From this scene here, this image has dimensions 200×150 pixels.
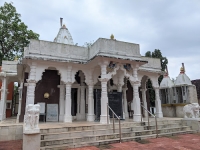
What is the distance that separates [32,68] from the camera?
9.28 metres

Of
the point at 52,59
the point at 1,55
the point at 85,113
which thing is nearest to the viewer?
the point at 52,59

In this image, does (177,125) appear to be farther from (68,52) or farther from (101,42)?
(68,52)

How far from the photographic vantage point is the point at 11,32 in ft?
73.6

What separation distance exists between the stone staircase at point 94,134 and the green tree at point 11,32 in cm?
1900

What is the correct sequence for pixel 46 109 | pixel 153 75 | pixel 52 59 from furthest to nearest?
1. pixel 153 75
2. pixel 46 109
3. pixel 52 59

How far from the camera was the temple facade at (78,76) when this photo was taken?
922 cm

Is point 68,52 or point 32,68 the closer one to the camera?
point 32,68

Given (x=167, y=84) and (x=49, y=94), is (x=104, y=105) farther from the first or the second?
(x=167, y=84)

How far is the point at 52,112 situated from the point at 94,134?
4.82 metres

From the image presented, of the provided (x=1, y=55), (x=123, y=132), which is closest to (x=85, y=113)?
(x=123, y=132)

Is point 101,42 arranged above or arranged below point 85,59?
above

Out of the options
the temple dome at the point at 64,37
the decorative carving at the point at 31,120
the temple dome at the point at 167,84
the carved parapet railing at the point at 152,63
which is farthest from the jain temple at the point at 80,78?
the temple dome at the point at 64,37

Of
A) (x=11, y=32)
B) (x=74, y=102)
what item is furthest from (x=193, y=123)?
(x=11, y=32)

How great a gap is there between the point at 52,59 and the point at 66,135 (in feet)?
16.1
